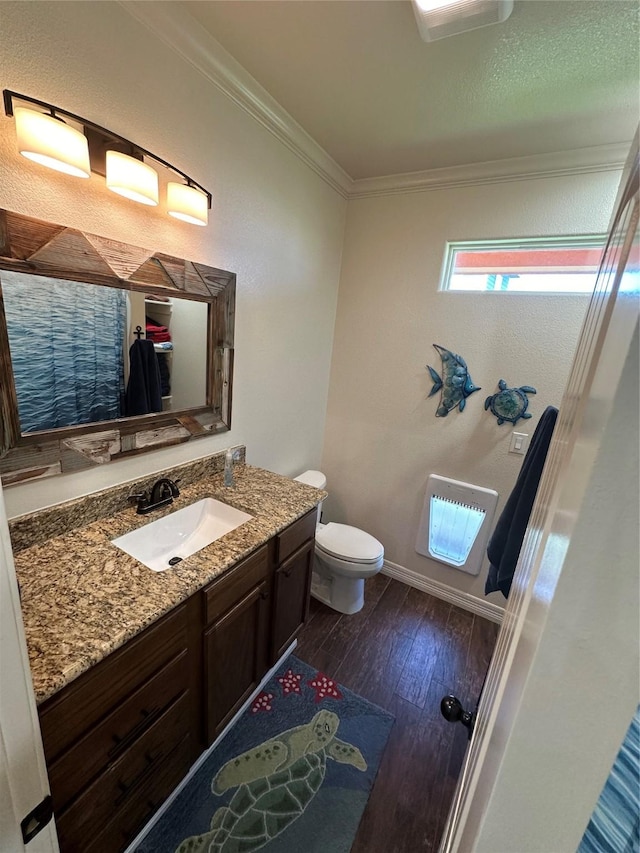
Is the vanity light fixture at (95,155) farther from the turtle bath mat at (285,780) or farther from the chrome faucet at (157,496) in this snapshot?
the turtle bath mat at (285,780)

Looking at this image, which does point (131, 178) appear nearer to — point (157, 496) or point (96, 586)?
point (157, 496)

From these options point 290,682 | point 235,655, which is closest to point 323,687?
point 290,682

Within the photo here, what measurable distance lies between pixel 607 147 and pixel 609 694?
2.34 metres

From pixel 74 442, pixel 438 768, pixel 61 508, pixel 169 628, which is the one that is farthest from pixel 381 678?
pixel 74 442

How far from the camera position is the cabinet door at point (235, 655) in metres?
1.23

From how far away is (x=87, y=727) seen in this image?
848 millimetres

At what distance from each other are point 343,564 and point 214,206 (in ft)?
6.40

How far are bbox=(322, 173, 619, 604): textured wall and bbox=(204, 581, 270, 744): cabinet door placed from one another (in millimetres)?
1319

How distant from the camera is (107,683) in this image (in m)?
0.87

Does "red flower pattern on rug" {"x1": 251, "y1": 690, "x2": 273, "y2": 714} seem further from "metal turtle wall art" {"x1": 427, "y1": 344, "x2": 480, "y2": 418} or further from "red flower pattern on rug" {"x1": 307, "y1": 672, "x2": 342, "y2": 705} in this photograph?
"metal turtle wall art" {"x1": 427, "y1": 344, "x2": 480, "y2": 418}

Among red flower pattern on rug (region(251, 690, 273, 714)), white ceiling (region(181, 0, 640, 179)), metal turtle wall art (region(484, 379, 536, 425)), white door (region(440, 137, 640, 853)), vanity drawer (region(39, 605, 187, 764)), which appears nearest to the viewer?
white door (region(440, 137, 640, 853))

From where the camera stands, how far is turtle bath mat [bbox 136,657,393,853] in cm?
119

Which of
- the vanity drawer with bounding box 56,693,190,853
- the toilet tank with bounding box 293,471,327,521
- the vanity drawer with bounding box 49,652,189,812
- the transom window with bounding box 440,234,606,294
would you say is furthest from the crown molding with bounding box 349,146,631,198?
the vanity drawer with bounding box 56,693,190,853

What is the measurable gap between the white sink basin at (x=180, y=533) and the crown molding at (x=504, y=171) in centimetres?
215
